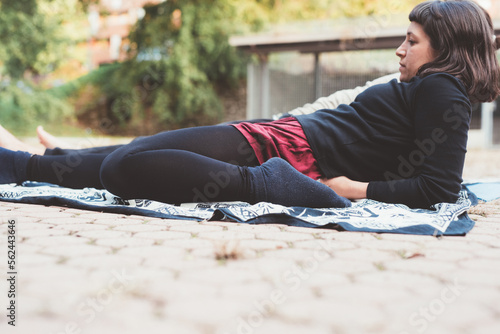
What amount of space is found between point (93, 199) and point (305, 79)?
33.5 feet

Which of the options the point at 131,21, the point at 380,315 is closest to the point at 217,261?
the point at 380,315

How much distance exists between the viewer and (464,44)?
2.29 metres

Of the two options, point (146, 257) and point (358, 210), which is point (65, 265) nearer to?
point (146, 257)

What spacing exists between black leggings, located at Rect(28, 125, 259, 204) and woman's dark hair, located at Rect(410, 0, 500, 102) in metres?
1.01

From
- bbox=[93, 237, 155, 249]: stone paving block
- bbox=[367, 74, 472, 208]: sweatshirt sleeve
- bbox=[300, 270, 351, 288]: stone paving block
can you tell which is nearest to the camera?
bbox=[300, 270, 351, 288]: stone paving block

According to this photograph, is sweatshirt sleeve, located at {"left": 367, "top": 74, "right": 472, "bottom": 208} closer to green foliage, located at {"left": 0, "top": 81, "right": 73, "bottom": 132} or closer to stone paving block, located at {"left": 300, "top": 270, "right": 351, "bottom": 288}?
stone paving block, located at {"left": 300, "top": 270, "right": 351, "bottom": 288}

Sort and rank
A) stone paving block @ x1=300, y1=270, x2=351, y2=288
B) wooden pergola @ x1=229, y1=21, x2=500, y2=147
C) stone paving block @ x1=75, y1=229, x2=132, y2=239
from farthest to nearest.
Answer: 1. wooden pergola @ x1=229, y1=21, x2=500, y2=147
2. stone paving block @ x1=75, y1=229, x2=132, y2=239
3. stone paving block @ x1=300, y1=270, x2=351, y2=288

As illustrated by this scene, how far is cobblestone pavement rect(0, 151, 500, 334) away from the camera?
994 millimetres

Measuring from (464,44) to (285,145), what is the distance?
97 centimetres

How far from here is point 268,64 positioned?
12.9 metres

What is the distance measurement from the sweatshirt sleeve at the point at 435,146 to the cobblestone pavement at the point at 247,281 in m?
0.36

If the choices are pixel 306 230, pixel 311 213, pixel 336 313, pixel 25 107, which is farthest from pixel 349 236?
pixel 25 107

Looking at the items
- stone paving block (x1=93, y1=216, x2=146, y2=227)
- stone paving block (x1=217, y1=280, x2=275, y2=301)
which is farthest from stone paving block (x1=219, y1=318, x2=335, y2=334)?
stone paving block (x1=93, y1=216, x2=146, y2=227)

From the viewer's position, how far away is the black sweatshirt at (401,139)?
2.12 meters
